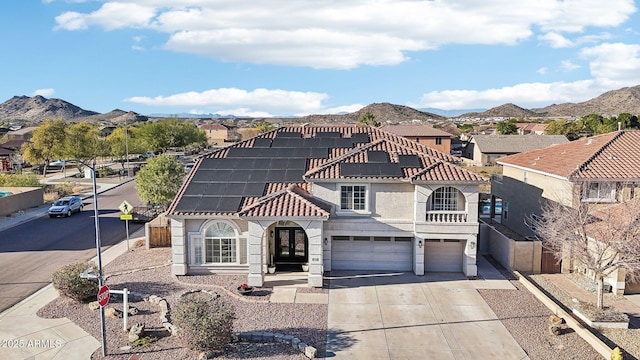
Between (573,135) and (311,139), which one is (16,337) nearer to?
(311,139)

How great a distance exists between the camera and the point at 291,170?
25406mm

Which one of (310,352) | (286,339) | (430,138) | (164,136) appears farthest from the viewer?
(164,136)

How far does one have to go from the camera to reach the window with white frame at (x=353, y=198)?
23.6 m

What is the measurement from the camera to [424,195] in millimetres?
22984

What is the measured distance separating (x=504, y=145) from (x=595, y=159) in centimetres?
4769

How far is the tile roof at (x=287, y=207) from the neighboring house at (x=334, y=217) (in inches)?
1.8

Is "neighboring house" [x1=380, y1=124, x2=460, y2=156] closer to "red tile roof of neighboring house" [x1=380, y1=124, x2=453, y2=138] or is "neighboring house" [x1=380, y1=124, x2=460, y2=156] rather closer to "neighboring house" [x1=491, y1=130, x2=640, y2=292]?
"red tile roof of neighboring house" [x1=380, y1=124, x2=453, y2=138]

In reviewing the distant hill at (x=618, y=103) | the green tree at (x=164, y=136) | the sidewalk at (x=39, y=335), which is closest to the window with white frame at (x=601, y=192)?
the sidewalk at (x=39, y=335)

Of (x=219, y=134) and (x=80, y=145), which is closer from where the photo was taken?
(x=80, y=145)

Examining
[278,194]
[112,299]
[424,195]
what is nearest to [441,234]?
[424,195]

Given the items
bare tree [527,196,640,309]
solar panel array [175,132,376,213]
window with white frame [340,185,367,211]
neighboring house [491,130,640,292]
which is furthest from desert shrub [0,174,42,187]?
bare tree [527,196,640,309]

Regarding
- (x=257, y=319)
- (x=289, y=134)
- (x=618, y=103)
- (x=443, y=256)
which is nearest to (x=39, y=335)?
(x=257, y=319)

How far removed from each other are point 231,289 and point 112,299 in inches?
192

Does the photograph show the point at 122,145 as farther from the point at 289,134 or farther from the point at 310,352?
the point at 310,352
